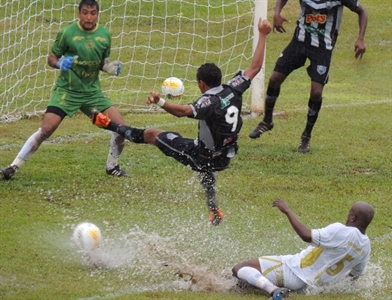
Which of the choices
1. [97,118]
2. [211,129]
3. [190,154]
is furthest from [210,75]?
[97,118]

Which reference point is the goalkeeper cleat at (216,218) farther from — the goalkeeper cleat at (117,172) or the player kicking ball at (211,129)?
the goalkeeper cleat at (117,172)

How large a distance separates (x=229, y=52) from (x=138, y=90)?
253 cm

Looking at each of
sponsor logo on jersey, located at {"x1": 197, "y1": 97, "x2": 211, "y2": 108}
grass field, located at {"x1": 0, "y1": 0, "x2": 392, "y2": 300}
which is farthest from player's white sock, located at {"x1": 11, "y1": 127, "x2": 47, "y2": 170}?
sponsor logo on jersey, located at {"x1": 197, "y1": 97, "x2": 211, "y2": 108}

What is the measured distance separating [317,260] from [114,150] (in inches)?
145

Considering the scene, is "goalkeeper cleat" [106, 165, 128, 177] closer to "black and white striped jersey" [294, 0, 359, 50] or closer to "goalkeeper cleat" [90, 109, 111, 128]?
"goalkeeper cleat" [90, 109, 111, 128]

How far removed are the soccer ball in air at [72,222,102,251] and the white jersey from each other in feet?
5.24

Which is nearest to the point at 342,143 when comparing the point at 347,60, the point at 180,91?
the point at 180,91

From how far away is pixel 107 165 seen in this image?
31.6 ft

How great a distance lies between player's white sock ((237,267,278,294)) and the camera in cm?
629

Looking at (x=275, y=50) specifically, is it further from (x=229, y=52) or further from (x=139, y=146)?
(x=139, y=146)

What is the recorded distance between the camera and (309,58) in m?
10.5

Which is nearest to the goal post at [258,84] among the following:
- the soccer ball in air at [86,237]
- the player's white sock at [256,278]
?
the soccer ball in air at [86,237]

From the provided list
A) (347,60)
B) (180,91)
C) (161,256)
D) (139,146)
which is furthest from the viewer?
(347,60)

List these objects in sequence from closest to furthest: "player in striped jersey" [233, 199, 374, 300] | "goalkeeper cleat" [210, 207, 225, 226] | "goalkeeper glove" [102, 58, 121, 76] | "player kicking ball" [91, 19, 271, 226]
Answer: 1. "player in striped jersey" [233, 199, 374, 300]
2. "player kicking ball" [91, 19, 271, 226]
3. "goalkeeper cleat" [210, 207, 225, 226]
4. "goalkeeper glove" [102, 58, 121, 76]
